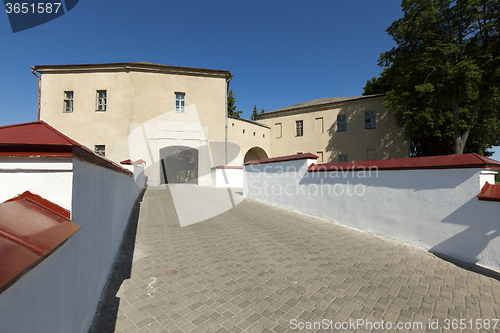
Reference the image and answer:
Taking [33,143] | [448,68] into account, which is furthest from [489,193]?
[448,68]

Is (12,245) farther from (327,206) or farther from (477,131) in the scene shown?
(477,131)

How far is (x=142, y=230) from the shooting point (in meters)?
6.60

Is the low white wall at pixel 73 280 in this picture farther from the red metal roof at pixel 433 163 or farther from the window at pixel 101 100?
the window at pixel 101 100

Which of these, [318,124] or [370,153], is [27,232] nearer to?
[370,153]

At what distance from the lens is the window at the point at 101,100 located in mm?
19734

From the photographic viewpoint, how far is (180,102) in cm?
2066

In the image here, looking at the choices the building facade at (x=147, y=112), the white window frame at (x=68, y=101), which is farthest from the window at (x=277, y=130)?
the white window frame at (x=68, y=101)

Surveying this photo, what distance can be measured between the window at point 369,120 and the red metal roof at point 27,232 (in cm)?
2698

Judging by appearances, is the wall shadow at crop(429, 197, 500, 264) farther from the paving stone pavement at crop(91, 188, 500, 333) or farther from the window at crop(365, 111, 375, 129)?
the window at crop(365, 111, 375, 129)

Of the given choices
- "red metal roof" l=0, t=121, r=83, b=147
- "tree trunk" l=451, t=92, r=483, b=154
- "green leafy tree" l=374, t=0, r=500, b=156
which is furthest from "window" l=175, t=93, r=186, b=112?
"tree trunk" l=451, t=92, r=483, b=154

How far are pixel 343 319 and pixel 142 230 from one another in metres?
5.69

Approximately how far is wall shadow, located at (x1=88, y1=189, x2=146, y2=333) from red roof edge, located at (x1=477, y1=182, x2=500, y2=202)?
20.0 ft

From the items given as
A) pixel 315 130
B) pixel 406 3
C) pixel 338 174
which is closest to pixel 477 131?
pixel 406 3

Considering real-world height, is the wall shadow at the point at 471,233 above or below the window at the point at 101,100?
below
